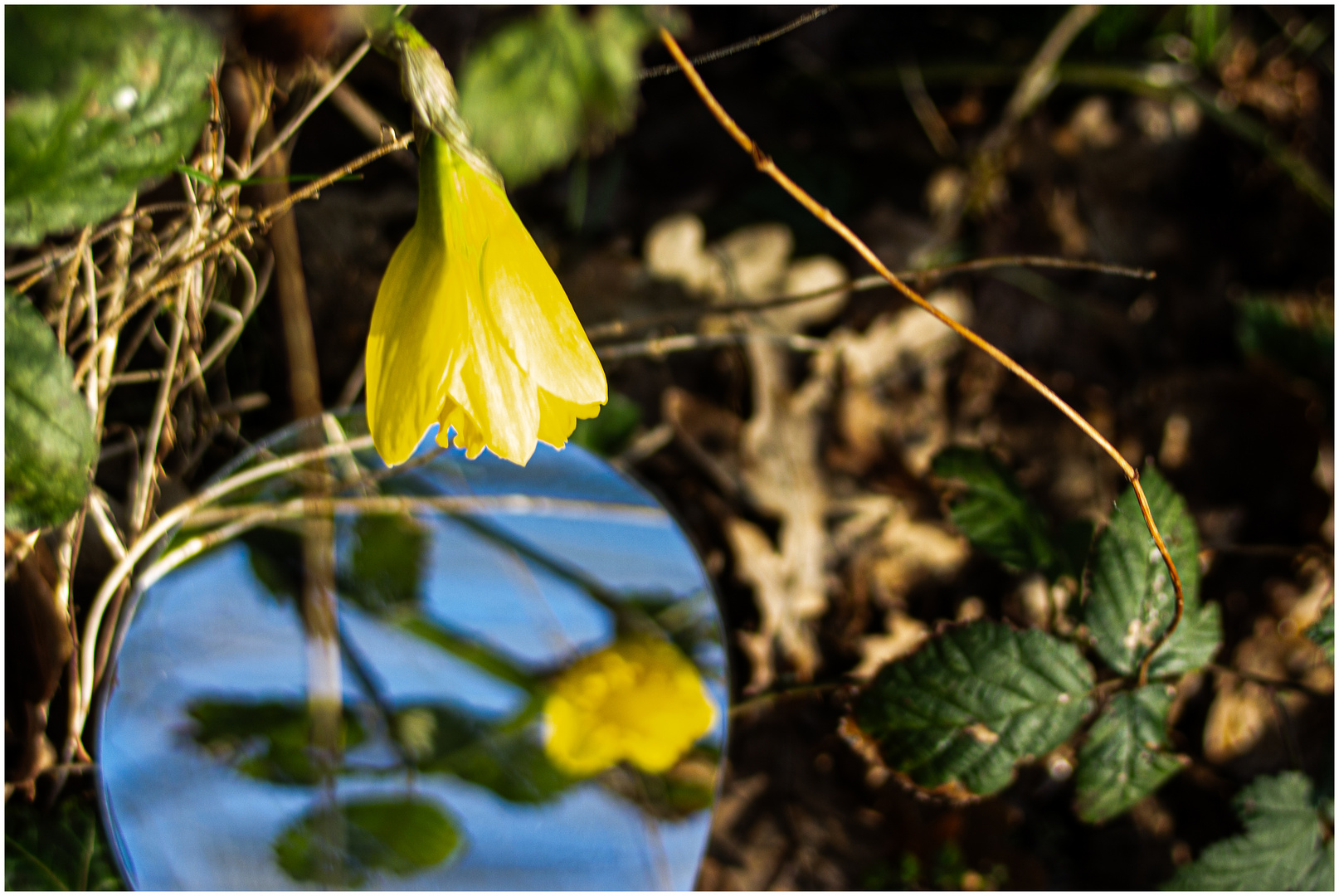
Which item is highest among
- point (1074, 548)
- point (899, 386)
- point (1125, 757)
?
point (899, 386)

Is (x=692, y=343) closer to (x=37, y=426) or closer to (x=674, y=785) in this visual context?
(x=674, y=785)

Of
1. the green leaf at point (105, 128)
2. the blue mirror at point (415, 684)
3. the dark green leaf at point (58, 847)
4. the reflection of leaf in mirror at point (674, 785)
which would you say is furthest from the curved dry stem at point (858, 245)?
the dark green leaf at point (58, 847)

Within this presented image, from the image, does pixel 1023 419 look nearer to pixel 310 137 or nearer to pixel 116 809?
pixel 310 137

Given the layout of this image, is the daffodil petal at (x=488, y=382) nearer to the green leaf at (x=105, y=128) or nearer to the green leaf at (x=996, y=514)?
the green leaf at (x=105, y=128)

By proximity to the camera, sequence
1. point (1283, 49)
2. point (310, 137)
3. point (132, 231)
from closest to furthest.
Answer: point (132, 231), point (310, 137), point (1283, 49)

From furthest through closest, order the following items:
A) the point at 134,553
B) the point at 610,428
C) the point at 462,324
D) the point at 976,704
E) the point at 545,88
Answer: the point at 610,428, the point at 976,704, the point at 134,553, the point at 462,324, the point at 545,88

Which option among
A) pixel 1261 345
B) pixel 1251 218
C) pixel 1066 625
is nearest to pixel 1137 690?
pixel 1066 625

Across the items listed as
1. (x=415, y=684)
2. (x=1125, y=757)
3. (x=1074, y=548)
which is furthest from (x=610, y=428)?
(x=1125, y=757)
